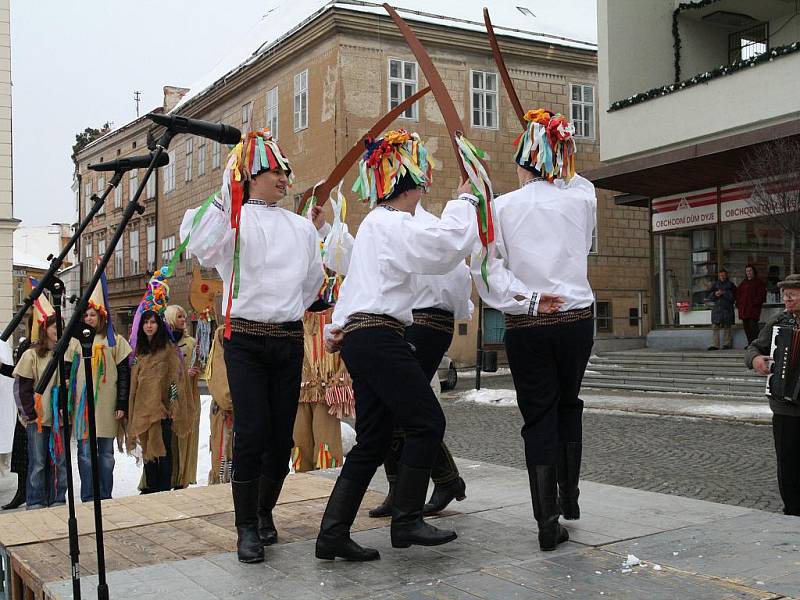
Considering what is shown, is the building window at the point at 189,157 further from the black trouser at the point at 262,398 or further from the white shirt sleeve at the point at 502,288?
the white shirt sleeve at the point at 502,288

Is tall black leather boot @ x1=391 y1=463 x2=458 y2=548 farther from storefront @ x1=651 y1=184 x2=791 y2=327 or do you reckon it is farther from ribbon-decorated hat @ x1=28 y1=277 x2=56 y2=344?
storefront @ x1=651 y1=184 x2=791 y2=327

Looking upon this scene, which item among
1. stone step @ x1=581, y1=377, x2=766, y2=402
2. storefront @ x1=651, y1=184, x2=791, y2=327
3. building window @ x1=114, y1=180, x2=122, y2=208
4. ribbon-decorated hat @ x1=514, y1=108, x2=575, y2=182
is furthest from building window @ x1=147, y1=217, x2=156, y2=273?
ribbon-decorated hat @ x1=514, y1=108, x2=575, y2=182

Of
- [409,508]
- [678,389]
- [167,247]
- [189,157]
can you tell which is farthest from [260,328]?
[167,247]

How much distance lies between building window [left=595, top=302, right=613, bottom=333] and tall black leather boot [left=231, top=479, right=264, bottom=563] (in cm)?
2355

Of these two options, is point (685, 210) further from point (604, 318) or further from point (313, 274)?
point (313, 274)

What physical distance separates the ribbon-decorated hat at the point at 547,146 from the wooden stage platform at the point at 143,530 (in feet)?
6.33

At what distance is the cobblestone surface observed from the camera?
285 inches

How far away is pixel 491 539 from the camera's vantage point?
4.10 meters

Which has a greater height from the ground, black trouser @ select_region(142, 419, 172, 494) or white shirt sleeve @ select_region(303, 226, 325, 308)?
white shirt sleeve @ select_region(303, 226, 325, 308)

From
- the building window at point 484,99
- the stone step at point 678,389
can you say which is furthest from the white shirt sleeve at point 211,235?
the building window at point 484,99

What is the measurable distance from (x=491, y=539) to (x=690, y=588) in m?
1.06

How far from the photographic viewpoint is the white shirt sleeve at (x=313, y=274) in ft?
14.2

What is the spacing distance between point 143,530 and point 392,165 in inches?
86.9

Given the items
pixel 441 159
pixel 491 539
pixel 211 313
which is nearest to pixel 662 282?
pixel 441 159
